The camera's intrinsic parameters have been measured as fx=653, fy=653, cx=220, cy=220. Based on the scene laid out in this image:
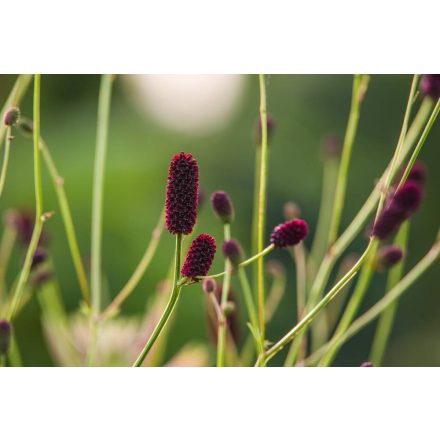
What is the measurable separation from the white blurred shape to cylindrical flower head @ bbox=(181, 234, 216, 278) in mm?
489

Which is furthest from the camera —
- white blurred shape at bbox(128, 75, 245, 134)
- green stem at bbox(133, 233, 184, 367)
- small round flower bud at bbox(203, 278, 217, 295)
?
white blurred shape at bbox(128, 75, 245, 134)

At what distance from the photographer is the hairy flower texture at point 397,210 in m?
0.65

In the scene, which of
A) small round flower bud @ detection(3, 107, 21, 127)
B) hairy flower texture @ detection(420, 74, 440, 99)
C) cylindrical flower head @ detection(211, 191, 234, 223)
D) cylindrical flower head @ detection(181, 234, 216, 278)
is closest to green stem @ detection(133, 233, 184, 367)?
cylindrical flower head @ detection(181, 234, 216, 278)

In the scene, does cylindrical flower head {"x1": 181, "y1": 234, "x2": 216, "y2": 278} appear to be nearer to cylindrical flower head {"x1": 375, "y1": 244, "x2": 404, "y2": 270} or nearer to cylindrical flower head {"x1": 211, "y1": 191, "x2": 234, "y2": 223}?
cylindrical flower head {"x1": 211, "y1": 191, "x2": 234, "y2": 223}

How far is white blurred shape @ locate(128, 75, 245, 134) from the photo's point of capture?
107 cm

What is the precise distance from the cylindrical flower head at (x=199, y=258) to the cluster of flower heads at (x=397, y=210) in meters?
0.17

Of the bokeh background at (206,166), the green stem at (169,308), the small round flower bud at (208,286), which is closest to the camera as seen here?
the green stem at (169,308)

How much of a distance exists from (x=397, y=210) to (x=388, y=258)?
69 millimetres

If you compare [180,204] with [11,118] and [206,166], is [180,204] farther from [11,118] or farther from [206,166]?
[206,166]

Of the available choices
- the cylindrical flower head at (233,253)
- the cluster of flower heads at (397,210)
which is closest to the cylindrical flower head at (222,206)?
the cylindrical flower head at (233,253)

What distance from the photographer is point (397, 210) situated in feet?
2.22

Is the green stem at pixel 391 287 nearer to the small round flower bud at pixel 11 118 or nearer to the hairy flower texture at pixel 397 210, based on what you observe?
the hairy flower texture at pixel 397 210

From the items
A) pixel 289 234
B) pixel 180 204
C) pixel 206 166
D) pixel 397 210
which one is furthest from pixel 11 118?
pixel 206 166
